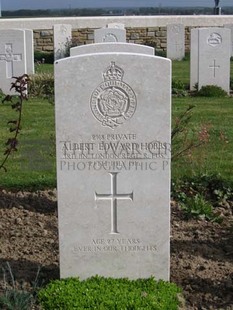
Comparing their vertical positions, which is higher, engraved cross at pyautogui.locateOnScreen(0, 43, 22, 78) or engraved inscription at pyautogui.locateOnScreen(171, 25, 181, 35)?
engraved inscription at pyautogui.locateOnScreen(171, 25, 181, 35)

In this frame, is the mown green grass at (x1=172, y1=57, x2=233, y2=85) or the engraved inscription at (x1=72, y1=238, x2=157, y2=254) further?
the mown green grass at (x1=172, y1=57, x2=233, y2=85)

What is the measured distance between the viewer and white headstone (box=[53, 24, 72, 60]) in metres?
19.2

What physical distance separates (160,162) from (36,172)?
3007 mm

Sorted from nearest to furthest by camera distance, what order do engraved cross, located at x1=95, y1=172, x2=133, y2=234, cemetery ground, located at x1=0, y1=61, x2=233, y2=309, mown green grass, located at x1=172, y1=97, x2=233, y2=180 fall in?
engraved cross, located at x1=95, y1=172, x2=133, y2=234 → cemetery ground, located at x1=0, y1=61, x2=233, y2=309 → mown green grass, located at x1=172, y1=97, x2=233, y2=180

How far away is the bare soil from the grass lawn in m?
0.67

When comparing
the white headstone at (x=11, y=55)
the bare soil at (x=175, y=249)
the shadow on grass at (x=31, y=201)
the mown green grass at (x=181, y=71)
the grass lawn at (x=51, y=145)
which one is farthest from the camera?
the mown green grass at (x=181, y=71)

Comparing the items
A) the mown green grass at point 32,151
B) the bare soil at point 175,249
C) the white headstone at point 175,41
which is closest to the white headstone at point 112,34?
the mown green grass at point 32,151

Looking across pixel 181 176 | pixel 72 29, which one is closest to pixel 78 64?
pixel 181 176

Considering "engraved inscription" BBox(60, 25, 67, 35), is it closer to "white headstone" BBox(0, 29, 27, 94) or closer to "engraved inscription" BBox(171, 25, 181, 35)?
"engraved inscription" BBox(171, 25, 181, 35)

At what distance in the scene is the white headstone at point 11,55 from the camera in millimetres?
13219

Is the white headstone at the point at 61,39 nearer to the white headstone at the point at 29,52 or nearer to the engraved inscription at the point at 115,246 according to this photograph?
the white headstone at the point at 29,52

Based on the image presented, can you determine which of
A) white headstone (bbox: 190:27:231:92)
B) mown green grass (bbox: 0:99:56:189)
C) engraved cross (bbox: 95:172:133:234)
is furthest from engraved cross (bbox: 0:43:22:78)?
engraved cross (bbox: 95:172:133:234)

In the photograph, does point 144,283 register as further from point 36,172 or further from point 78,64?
point 36,172

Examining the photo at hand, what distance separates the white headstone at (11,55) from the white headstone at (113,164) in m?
9.11
